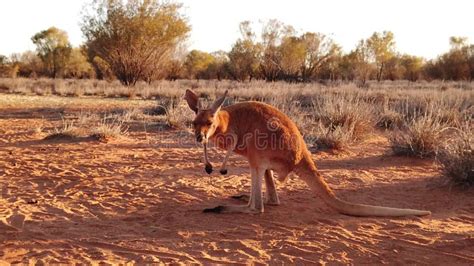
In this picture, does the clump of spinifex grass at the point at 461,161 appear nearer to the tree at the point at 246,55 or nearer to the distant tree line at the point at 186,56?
the distant tree line at the point at 186,56

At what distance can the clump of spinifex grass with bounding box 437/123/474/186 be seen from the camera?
6473mm

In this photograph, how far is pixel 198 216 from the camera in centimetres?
513

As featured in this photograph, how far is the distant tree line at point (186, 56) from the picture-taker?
25.4m

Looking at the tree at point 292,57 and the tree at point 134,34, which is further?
the tree at point 292,57

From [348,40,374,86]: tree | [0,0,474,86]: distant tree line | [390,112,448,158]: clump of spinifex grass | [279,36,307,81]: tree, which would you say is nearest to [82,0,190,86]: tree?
[0,0,474,86]: distant tree line

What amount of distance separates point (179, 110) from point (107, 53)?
1424 cm

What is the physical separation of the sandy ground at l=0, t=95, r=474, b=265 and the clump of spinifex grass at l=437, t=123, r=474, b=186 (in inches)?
7.7

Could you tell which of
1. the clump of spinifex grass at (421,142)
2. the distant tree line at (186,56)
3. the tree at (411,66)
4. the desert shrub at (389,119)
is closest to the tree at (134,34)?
the distant tree line at (186,56)

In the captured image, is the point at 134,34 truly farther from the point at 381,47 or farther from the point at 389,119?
the point at 381,47

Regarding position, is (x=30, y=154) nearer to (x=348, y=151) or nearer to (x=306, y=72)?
(x=348, y=151)

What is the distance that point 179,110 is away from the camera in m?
13.6

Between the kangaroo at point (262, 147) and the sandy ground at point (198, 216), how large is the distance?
137 millimetres

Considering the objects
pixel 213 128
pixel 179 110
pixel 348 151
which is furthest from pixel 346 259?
pixel 179 110

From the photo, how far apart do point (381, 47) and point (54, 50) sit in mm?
34345
